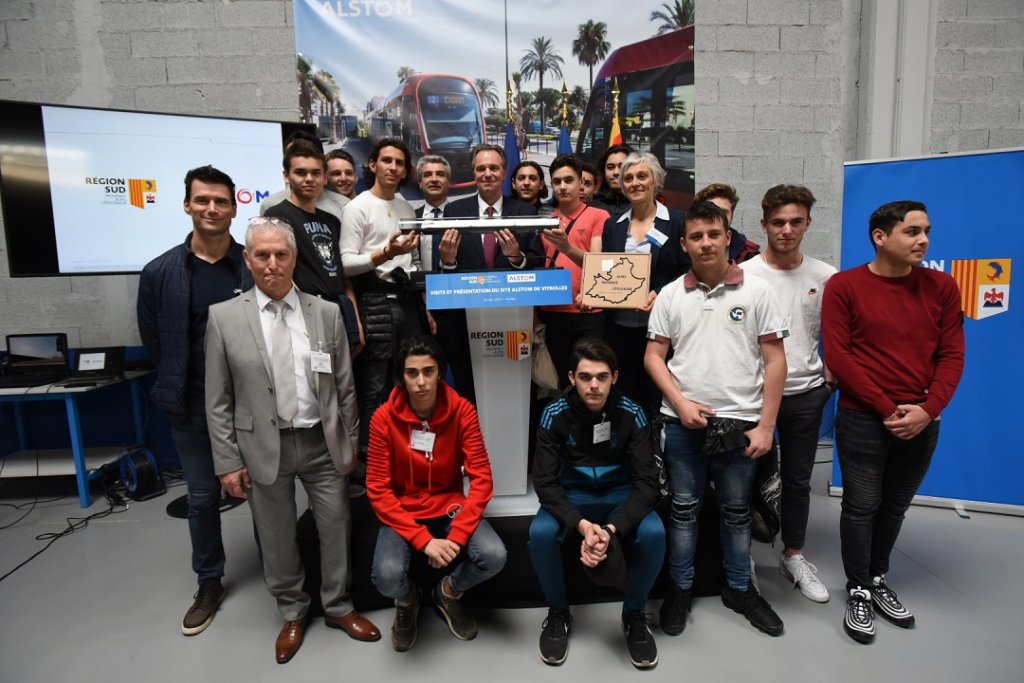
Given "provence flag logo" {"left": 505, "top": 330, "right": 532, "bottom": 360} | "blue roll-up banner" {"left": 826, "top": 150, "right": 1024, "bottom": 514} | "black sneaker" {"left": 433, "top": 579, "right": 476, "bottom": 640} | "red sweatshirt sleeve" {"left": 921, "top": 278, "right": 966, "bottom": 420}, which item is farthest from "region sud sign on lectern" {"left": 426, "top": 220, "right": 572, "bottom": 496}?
"blue roll-up banner" {"left": 826, "top": 150, "right": 1024, "bottom": 514}

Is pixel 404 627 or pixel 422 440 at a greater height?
pixel 422 440

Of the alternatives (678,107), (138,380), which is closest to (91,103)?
(138,380)

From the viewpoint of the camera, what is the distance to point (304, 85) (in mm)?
3791

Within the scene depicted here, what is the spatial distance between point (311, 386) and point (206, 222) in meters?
0.76

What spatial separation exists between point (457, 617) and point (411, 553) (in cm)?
29

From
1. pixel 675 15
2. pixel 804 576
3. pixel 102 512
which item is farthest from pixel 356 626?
pixel 675 15

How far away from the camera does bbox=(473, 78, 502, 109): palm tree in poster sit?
12.6 feet

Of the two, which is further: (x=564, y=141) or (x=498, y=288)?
(x=564, y=141)

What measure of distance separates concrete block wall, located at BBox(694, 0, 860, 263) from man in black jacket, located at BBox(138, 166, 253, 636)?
10.5 ft

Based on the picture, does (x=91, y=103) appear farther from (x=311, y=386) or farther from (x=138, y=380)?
(x=311, y=386)

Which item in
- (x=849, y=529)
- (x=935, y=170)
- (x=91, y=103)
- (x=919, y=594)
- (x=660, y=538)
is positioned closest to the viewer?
(x=660, y=538)

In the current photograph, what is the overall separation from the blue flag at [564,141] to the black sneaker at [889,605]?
319 centimetres

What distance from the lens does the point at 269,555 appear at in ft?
6.40

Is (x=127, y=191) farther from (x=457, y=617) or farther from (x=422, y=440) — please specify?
(x=457, y=617)
